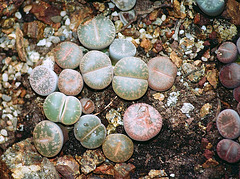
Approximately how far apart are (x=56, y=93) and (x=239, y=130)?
219cm

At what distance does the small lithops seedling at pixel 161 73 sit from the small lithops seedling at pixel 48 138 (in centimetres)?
126

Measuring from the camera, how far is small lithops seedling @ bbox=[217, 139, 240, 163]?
3.08 metres

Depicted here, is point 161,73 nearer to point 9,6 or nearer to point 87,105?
point 87,105

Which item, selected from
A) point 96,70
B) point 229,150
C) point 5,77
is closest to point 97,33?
point 96,70

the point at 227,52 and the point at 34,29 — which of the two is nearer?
the point at 227,52

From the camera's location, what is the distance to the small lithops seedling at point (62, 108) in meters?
3.13

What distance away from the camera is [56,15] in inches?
140

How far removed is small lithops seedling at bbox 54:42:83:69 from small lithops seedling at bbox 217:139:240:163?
6.54 ft

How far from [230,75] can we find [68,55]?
199 cm

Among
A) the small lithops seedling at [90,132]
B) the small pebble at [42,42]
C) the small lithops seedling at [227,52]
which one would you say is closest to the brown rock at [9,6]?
the small pebble at [42,42]

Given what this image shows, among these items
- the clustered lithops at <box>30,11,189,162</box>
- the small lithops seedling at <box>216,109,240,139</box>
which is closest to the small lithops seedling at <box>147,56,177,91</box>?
the clustered lithops at <box>30,11,189,162</box>

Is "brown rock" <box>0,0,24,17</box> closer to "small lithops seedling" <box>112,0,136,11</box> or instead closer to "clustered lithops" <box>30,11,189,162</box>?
"clustered lithops" <box>30,11,189,162</box>

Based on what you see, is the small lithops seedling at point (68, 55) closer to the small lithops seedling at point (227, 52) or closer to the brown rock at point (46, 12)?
the brown rock at point (46, 12)

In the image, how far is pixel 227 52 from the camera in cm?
325
